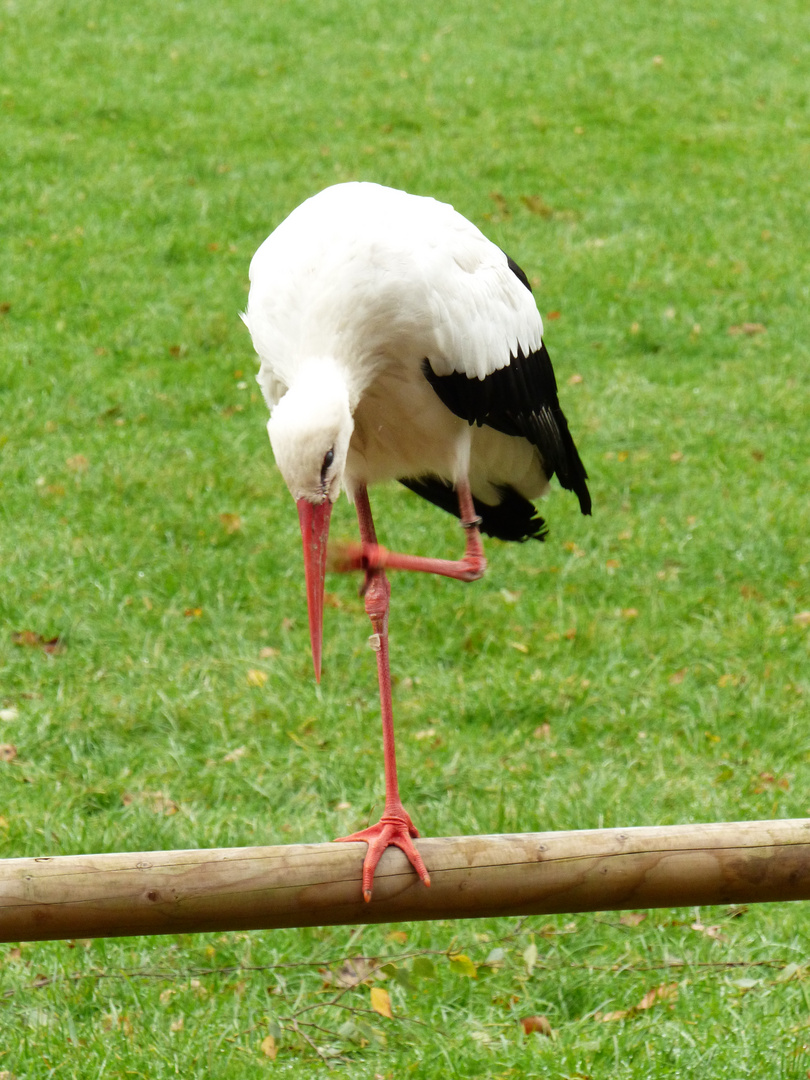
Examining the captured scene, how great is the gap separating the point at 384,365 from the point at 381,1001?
1.64 m

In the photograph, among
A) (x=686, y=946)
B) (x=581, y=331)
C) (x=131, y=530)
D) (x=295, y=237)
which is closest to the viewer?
(x=295, y=237)

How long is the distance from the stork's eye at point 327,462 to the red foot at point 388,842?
0.79 m

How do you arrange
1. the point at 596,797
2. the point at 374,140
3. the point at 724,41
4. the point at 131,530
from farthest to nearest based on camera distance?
the point at 724,41, the point at 374,140, the point at 131,530, the point at 596,797

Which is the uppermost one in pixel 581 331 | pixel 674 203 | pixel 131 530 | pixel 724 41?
pixel 724 41

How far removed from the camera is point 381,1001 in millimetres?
3385

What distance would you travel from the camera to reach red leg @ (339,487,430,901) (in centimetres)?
265

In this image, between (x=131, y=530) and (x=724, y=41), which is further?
(x=724, y=41)

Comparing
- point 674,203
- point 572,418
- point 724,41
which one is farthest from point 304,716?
point 724,41

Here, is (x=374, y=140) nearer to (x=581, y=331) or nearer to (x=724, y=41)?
(x=581, y=331)

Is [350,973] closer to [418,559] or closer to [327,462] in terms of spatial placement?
[418,559]

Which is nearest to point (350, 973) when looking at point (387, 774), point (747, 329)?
point (387, 774)

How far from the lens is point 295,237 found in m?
3.12

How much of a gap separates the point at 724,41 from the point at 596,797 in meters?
9.37

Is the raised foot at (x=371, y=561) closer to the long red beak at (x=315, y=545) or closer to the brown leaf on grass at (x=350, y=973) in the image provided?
the long red beak at (x=315, y=545)
